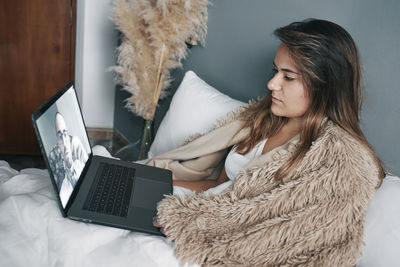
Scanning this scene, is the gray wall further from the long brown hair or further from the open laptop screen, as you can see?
the open laptop screen

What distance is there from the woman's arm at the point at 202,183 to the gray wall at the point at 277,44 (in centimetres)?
45

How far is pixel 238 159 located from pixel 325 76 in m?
0.44

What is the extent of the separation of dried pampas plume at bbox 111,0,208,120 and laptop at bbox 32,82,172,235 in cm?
93

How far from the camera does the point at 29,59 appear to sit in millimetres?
2623

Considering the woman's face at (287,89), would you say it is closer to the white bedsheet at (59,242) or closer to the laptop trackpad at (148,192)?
the laptop trackpad at (148,192)

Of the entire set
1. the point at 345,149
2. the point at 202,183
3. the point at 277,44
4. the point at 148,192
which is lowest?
the point at 202,183

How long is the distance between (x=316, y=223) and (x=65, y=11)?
2353 millimetres

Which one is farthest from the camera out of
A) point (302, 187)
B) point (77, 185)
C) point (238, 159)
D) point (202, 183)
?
point (202, 183)

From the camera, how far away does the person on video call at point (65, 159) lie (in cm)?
94

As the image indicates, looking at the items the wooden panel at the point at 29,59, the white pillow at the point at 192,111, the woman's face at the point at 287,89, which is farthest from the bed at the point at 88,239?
the wooden panel at the point at 29,59

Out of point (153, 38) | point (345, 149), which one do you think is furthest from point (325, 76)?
point (153, 38)

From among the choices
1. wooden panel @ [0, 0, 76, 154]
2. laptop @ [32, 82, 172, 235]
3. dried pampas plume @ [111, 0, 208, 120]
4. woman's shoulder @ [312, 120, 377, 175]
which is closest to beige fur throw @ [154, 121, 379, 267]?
woman's shoulder @ [312, 120, 377, 175]

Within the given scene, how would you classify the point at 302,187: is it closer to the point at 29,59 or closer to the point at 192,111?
the point at 192,111

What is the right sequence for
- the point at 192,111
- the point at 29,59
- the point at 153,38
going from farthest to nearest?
the point at 29,59 → the point at 153,38 → the point at 192,111
